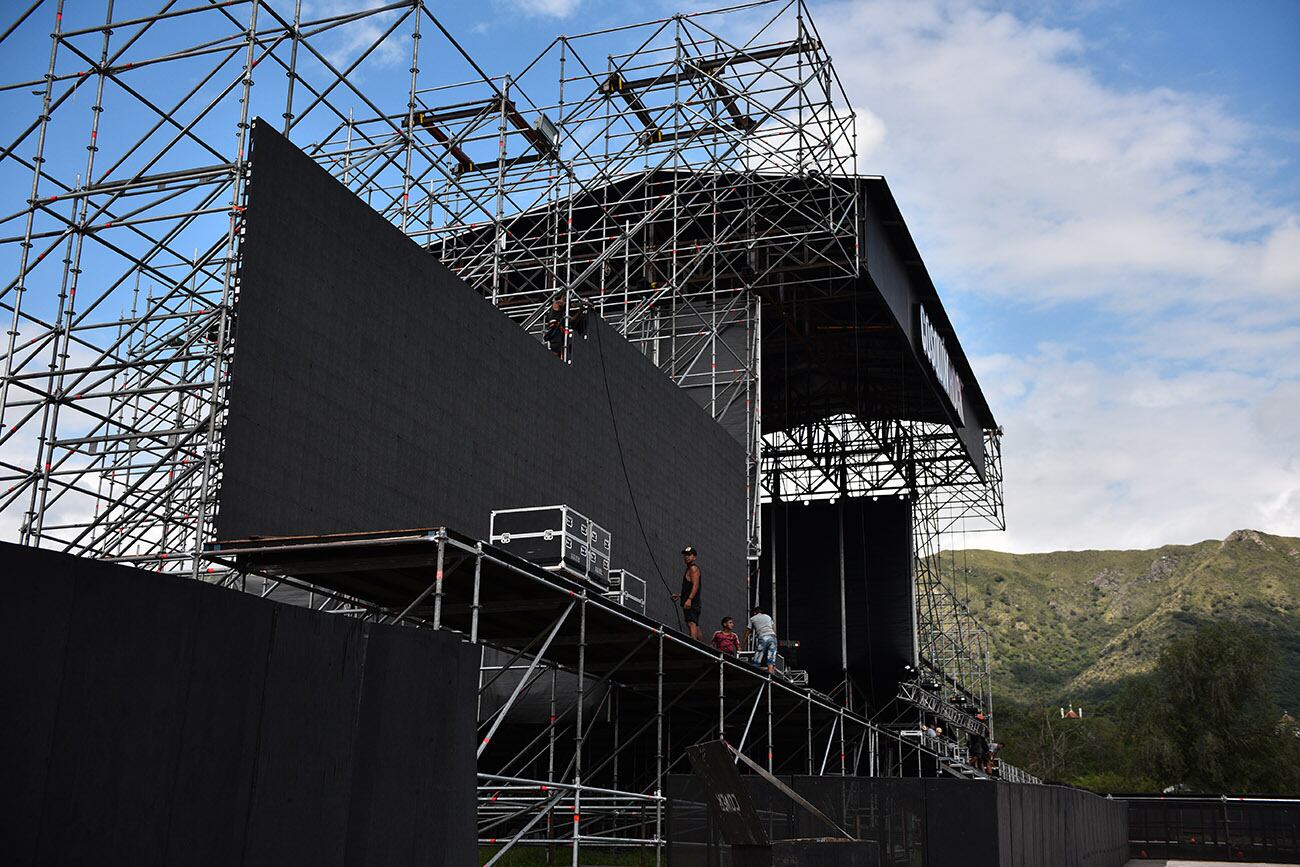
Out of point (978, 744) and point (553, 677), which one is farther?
point (978, 744)

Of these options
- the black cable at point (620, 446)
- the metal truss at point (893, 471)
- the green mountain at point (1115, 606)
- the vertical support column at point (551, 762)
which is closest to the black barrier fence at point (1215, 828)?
the metal truss at point (893, 471)

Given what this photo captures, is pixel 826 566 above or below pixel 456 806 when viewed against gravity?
above

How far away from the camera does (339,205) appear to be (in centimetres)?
1557

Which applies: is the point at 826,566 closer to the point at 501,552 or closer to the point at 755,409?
the point at 755,409

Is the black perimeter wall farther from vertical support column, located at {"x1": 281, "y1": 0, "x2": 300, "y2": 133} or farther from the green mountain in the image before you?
the green mountain

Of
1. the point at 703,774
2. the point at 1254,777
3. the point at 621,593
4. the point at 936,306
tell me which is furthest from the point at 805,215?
the point at 1254,777

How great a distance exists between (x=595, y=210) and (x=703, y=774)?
23.6m

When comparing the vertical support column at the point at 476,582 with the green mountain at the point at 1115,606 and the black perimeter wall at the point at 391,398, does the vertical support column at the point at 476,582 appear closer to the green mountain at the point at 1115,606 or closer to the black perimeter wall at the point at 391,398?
the black perimeter wall at the point at 391,398

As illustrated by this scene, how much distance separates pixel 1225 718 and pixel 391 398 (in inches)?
2212

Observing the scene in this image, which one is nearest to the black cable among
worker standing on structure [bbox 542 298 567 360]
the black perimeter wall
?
the black perimeter wall

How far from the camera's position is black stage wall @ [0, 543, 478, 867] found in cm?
596

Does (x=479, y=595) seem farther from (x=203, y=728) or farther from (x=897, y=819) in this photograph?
(x=203, y=728)

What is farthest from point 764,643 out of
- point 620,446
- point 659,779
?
point 659,779

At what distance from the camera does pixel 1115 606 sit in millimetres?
149875
